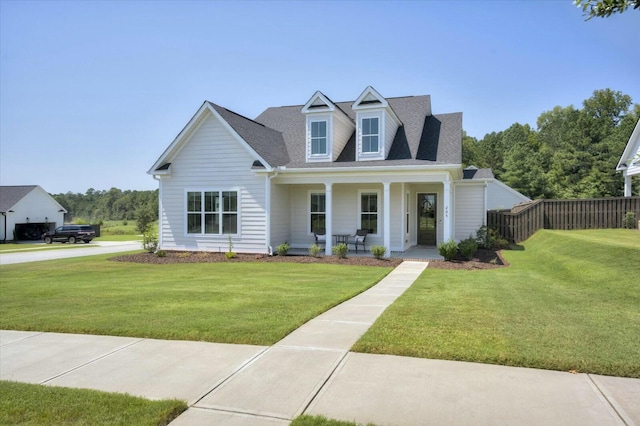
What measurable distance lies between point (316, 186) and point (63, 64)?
10999mm

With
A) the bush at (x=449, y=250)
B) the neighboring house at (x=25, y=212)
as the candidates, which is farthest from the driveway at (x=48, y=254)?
the bush at (x=449, y=250)

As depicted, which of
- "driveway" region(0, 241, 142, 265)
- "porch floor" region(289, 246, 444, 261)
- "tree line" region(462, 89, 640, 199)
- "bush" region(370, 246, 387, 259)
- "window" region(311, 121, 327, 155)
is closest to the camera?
"bush" region(370, 246, 387, 259)

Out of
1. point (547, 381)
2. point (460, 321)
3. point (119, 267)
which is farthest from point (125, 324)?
point (119, 267)

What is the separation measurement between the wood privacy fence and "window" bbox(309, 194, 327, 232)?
28.2 ft

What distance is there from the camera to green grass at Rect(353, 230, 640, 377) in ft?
A: 16.8

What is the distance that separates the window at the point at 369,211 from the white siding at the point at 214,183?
4.41 metres

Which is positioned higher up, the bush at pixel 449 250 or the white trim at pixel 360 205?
the white trim at pixel 360 205

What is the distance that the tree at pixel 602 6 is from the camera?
2.56 metres

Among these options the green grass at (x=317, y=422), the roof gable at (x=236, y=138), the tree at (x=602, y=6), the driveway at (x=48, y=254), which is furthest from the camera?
the driveway at (x=48, y=254)

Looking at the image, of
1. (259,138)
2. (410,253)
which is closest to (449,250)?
(410,253)

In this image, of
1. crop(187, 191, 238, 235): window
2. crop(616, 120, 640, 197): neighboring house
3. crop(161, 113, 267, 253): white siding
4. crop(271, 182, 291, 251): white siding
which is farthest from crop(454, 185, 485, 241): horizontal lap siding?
crop(187, 191, 238, 235): window

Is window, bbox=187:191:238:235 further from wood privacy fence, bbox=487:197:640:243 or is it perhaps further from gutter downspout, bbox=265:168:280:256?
wood privacy fence, bbox=487:197:640:243

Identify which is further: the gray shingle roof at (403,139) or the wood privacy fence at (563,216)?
the wood privacy fence at (563,216)

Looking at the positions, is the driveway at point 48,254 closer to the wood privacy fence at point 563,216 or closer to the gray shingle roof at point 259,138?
the gray shingle roof at point 259,138
